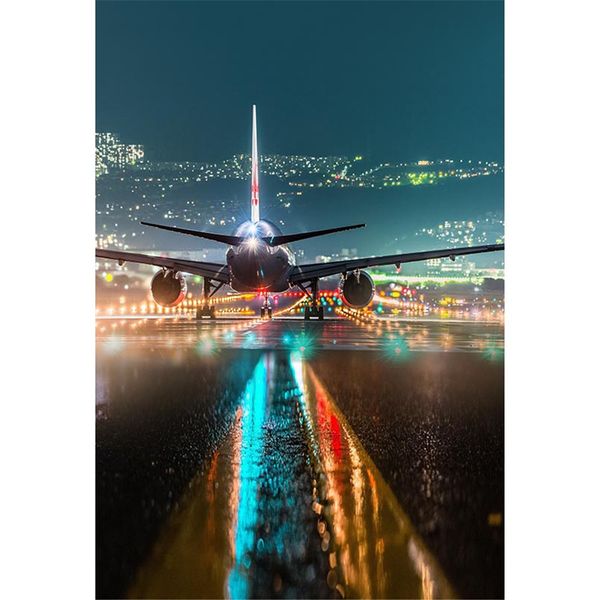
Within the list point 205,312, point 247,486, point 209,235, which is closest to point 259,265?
point 209,235

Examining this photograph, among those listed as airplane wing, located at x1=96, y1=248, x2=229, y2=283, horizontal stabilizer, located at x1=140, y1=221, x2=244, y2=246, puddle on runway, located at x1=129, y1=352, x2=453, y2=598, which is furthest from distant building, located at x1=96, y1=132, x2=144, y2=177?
airplane wing, located at x1=96, y1=248, x2=229, y2=283

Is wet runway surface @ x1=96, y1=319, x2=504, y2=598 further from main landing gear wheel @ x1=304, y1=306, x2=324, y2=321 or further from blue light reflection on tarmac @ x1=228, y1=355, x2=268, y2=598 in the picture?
main landing gear wheel @ x1=304, y1=306, x2=324, y2=321

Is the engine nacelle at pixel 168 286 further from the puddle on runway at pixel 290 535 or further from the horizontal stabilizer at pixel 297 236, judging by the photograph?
the puddle on runway at pixel 290 535

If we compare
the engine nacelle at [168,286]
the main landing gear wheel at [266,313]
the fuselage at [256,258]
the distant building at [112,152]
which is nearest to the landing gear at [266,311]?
the main landing gear wheel at [266,313]

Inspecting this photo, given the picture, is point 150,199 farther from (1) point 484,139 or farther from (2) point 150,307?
(2) point 150,307

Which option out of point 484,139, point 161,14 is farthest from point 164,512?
point 484,139

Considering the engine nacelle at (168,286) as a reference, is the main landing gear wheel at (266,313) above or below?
below

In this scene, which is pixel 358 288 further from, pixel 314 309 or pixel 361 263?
pixel 314 309
